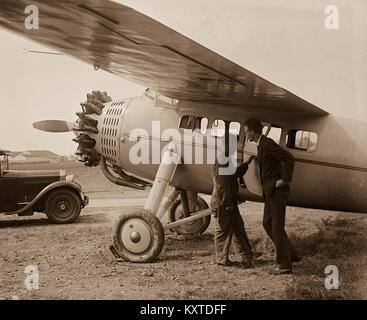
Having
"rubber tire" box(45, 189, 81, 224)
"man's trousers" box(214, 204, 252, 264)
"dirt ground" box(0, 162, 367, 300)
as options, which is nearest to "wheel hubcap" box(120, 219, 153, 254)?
"dirt ground" box(0, 162, 367, 300)

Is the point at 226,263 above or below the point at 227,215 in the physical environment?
below

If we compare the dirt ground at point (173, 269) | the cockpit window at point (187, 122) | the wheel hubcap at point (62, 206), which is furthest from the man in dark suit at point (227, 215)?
the wheel hubcap at point (62, 206)

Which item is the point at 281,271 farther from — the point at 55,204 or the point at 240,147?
the point at 55,204

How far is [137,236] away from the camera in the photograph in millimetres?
7273

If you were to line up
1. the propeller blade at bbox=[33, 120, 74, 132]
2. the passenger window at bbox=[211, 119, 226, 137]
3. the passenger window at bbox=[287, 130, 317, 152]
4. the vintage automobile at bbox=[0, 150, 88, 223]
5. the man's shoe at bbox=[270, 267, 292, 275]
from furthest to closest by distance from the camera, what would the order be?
the vintage automobile at bbox=[0, 150, 88, 223], the propeller blade at bbox=[33, 120, 74, 132], the passenger window at bbox=[211, 119, 226, 137], the passenger window at bbox=[287, 130, 317, 152], the man's shoe at bbox=[270, 267, 292, 275]

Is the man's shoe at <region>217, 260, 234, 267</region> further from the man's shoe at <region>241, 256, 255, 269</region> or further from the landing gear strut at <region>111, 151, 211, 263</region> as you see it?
the landing gear strut at <region>111, 151, 211, 263</region>

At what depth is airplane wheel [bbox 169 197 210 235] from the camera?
9.72 m

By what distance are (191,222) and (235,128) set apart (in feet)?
9.59

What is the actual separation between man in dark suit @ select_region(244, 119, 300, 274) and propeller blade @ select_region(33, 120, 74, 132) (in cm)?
461

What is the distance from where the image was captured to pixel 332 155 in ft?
22.4

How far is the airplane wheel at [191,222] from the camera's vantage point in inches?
383

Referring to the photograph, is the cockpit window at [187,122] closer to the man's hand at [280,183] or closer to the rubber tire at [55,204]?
the man's hand at [280,183]

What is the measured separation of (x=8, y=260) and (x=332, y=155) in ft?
17.6

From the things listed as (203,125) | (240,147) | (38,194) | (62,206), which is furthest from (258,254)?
(38,194)
